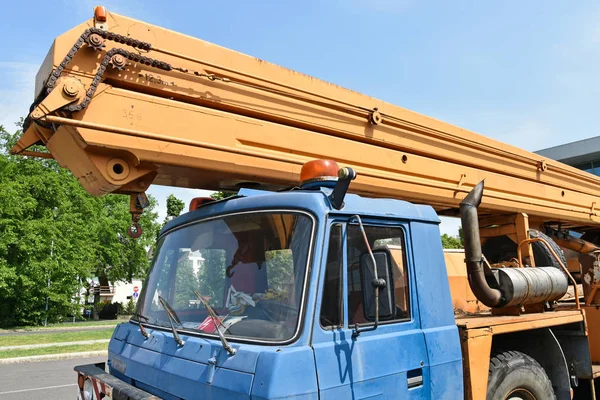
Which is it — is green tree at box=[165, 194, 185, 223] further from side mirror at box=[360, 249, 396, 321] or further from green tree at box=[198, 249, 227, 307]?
side mirror at box=[360, 249, 396, 321]

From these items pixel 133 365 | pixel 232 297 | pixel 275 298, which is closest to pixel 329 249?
pixel 275 298

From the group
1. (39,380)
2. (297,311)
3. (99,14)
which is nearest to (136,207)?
(99,14)

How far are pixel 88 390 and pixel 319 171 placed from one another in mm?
2122

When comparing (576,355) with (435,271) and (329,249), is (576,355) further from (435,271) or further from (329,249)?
(329,249)

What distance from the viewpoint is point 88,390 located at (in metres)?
3.22

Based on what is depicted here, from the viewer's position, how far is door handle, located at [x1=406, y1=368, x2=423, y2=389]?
9.29 feet

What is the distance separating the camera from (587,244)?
248 inches

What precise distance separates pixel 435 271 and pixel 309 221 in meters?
1.08

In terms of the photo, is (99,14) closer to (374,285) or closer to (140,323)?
(140,323)

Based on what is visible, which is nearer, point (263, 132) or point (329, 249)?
point (329, 249)

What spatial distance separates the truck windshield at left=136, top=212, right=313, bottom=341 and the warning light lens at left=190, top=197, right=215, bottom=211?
0.16 m

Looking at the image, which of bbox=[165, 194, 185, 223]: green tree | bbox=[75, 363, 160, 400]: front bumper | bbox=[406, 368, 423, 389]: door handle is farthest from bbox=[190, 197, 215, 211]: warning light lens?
bbox=[165, 194, 185, 223]: green tree

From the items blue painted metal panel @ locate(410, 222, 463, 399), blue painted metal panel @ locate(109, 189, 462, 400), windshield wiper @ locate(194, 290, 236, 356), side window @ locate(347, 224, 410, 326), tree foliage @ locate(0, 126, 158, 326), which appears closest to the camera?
blue painted metal panel @ locate(109, 189, 462, 400)

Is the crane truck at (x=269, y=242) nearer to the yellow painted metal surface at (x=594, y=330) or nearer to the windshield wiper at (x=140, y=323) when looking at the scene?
the windshield wiper at (x=140, y=323)
